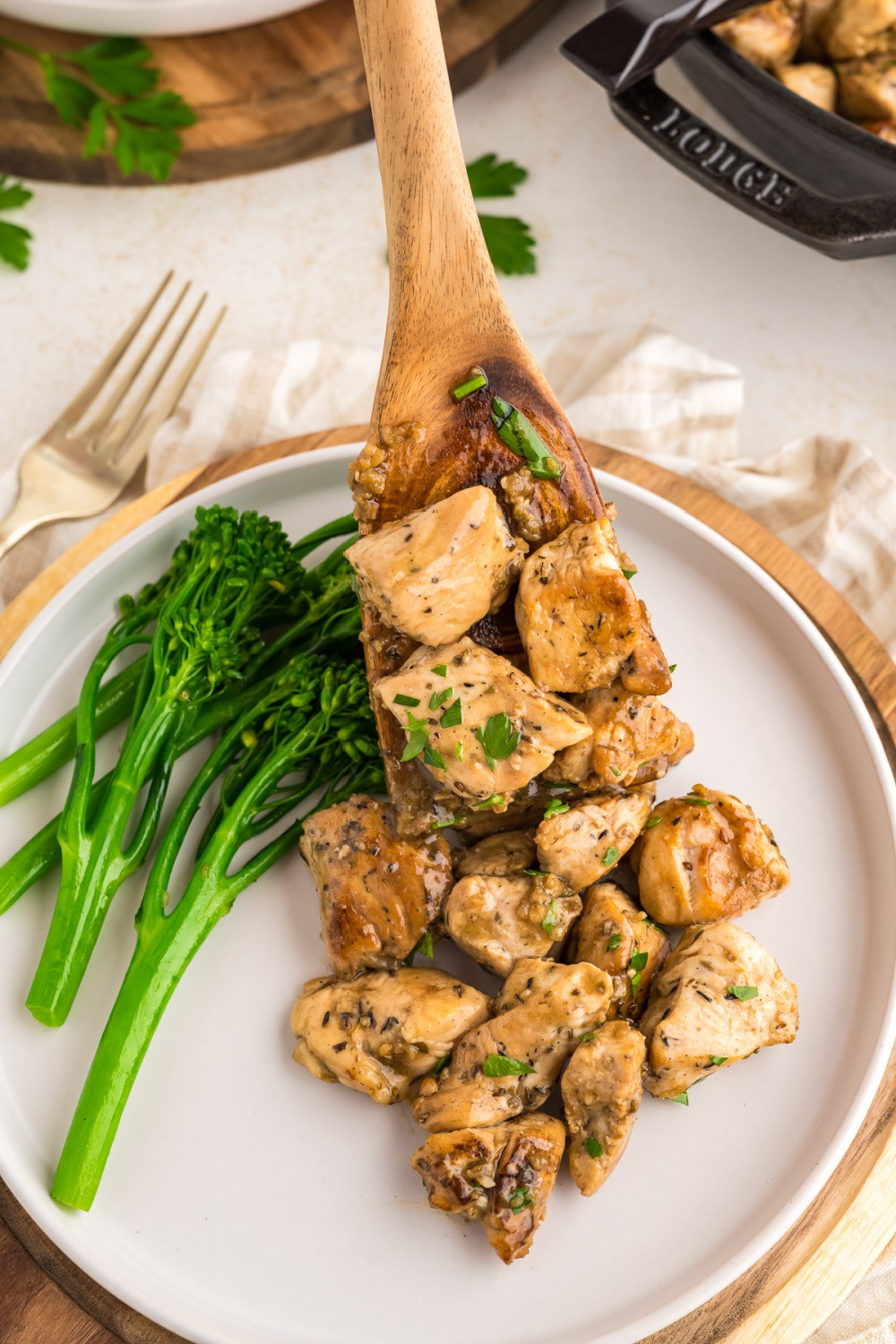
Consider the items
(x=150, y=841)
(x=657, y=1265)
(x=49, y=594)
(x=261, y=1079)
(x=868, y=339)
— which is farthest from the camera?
(x=868, y=339)

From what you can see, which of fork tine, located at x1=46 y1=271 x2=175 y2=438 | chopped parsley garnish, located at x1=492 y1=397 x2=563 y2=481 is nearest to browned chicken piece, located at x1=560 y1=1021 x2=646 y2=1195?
chopped parsley garnish, located at x1=492 y1=397 x2=563 y2=481

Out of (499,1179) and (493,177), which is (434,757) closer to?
(499,1179)

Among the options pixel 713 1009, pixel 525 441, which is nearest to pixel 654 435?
pixel 525 441

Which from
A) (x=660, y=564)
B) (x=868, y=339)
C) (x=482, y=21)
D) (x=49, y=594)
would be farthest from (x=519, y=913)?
(x=482, y=21)

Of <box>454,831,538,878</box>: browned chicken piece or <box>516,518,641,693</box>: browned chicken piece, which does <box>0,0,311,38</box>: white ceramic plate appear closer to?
<box>516,518,641,693</box>: browned chicken piece

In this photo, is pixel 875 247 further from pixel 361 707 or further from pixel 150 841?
pixel 150 841

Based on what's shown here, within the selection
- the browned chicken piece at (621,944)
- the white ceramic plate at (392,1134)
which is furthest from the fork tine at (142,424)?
the browned chicken piece at (621,944)
